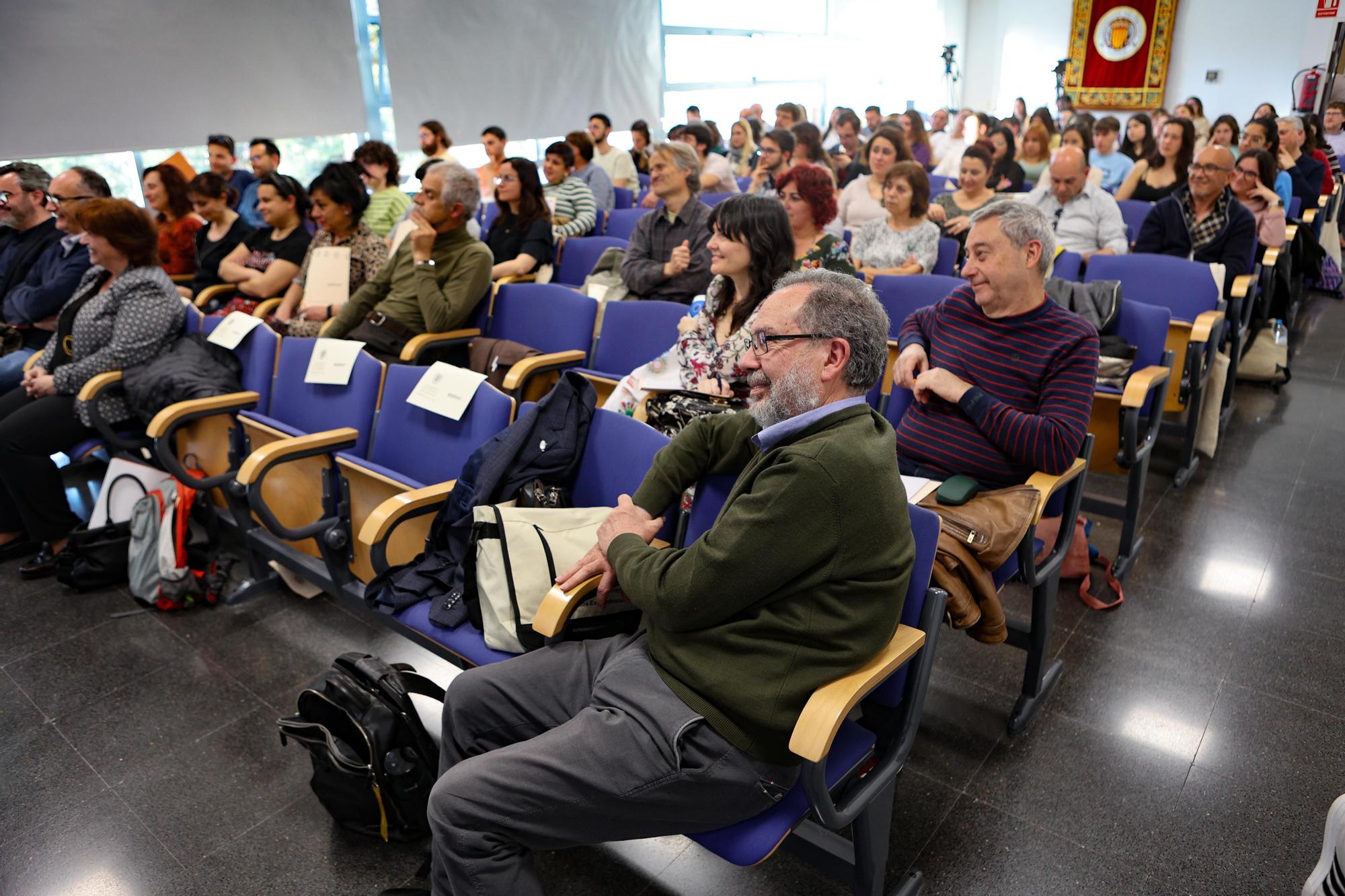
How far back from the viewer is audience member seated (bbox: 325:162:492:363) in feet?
11.5

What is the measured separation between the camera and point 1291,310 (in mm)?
5480

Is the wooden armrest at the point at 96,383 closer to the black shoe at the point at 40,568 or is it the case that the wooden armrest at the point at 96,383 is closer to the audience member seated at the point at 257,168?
the black shoe at the point at 40,568

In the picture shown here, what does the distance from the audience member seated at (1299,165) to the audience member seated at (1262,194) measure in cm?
199

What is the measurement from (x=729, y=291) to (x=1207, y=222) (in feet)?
8.96

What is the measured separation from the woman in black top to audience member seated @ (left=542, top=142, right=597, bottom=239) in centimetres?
53

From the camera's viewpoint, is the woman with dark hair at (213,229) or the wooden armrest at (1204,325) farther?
the woman with dark hair at (213,229)

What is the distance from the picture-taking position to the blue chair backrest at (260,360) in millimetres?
3111

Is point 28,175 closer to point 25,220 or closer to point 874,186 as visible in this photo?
point 25,220

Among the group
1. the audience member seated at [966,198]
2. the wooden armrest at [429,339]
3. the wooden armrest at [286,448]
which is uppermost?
the audience member seated at [966,198]

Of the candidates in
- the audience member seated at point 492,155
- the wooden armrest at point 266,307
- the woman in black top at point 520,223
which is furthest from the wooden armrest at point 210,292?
the audience member seated at point 492,155

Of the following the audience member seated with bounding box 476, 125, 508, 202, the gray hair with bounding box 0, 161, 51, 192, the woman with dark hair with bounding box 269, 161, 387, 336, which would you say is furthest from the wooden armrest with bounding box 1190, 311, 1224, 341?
the audience member seated with bounding box 476, 125, 508, 202

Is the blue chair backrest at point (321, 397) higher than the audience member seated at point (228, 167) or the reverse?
the reverse

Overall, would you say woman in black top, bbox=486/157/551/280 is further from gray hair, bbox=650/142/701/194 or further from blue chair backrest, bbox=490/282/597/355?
gray hair, bbox=650/142/701/194

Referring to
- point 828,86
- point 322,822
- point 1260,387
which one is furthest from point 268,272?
point 828,86
